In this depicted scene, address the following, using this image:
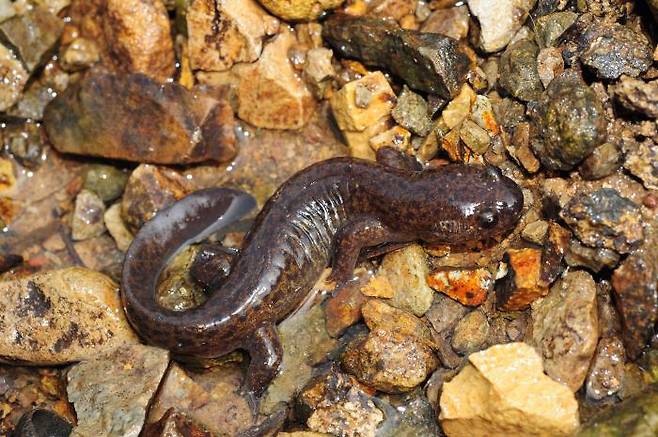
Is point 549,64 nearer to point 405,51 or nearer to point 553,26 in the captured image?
point 553,26

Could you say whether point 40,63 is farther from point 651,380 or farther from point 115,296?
point 651,380

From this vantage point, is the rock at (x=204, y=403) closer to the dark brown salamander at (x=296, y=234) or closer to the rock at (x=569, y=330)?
the dark brown salamander at (x=296, y=234)

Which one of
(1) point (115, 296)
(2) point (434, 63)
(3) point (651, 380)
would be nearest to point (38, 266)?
(1) point (115, 296)

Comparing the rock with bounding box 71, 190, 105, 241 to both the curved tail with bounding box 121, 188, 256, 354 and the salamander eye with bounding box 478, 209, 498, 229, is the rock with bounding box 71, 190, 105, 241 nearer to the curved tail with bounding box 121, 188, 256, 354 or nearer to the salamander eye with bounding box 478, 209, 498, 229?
the curved tail with bounding box 121, 188, 256, 354

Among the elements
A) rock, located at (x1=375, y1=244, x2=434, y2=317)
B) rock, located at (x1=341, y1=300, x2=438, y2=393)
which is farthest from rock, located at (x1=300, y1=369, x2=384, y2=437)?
rock, located at (x1=375, y1=244, x2=434, y2=317)

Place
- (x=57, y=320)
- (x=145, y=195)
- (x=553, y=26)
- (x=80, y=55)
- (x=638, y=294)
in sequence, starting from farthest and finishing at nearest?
1. (x=80, y=55)
2. (x=145, y=195)
3. (x=57, y=320)
4. (x=553, y=26)
5. (x=638, y=294)

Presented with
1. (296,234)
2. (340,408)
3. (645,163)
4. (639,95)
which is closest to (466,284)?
(340,408)

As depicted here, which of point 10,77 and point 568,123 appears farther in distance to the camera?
point 10,77
